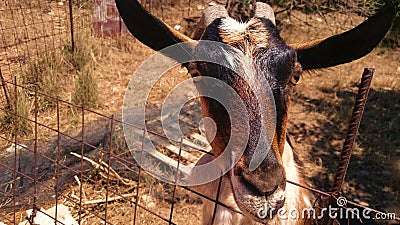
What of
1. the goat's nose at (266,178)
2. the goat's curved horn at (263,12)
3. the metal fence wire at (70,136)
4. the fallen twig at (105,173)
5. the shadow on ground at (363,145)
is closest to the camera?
the goat's nose at (266,178)

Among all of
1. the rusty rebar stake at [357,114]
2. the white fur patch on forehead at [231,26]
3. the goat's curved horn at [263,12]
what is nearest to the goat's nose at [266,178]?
the rusty rebar stake at [357,114]

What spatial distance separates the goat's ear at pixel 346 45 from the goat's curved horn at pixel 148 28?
2.85ft

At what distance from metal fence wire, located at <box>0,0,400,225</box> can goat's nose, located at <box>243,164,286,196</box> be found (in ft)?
2.14

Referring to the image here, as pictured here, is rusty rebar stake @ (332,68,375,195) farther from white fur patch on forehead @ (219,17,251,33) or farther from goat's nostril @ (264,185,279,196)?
white fur patch on forehead @ (219,17,251,33)

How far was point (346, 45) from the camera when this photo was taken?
9.32ft

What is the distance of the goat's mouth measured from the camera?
2268 millimetres

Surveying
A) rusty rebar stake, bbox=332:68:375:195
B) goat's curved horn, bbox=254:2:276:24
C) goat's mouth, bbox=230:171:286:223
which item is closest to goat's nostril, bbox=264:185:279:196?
goat's mouth, bbox=230:171:286:223

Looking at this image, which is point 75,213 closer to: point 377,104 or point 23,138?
point 23,138

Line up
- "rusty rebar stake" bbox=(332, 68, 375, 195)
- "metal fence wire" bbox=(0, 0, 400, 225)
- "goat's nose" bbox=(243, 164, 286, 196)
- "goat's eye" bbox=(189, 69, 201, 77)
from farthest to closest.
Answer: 1. "metal fence wire" bbox=(0, 0, 400, 225)
2. "goat's eye" bbox=(189, 69, 201, 77)
3. "goat's nose" bbox=(243, 164, 286, 196)
4. "rusty rebar stake" bbox=(332, 68, 375, 195)

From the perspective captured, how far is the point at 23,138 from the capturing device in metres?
5.83

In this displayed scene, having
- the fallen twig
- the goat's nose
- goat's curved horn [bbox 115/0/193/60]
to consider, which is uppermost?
goat's curved horn [bbox 115/0/193/60]

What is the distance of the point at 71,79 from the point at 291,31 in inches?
226

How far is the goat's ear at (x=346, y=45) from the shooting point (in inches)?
104

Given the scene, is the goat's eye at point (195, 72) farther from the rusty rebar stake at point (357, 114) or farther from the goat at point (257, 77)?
the rusty rebar stake at point (357, 114)
